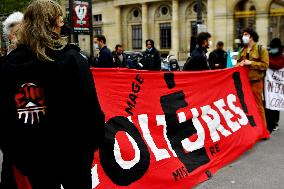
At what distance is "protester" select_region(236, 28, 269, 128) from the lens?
668 centimetres

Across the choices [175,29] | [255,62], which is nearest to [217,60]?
[255,62]

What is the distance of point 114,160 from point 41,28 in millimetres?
1900

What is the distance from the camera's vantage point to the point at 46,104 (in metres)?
2.25

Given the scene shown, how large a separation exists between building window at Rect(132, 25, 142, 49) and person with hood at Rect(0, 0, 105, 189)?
38.7 m

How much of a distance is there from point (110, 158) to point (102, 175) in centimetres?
19

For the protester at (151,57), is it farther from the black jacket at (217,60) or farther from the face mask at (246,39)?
the face mask at (246,39)

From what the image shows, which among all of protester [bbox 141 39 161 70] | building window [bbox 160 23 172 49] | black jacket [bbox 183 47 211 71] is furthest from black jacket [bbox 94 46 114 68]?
building window [bbox 160 23 172 49]

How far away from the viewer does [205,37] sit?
21.5 ft

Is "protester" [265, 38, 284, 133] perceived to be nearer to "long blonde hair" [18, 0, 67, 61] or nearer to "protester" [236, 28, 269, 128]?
"protester" [236, 28, 269, 128]

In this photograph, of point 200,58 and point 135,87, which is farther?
point 200,58

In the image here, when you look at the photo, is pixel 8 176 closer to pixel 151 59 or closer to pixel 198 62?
pixel 198 62

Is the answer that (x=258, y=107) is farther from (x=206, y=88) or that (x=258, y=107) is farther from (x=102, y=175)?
(x=102, y=175)

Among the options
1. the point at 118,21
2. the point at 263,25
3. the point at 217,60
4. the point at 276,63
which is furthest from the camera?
the point at 118,21

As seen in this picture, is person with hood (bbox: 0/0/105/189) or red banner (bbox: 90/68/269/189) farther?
red banner (bbox: 90/68/269/189)
